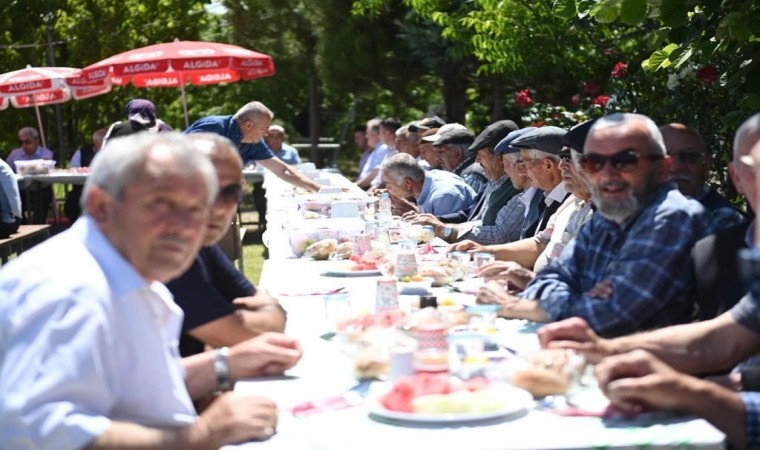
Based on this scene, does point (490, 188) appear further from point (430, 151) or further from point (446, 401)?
point (446, 401)

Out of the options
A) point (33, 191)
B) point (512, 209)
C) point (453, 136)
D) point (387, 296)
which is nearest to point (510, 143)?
point (512, 209)

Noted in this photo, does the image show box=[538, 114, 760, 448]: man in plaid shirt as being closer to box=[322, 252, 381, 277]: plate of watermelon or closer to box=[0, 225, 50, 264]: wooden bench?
box=[322, 252, 381, 277]: plate of watermelon

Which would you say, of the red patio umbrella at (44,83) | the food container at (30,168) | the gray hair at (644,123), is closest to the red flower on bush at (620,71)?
the gray hair at (644,123)

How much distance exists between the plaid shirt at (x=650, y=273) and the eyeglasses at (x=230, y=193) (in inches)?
41.2

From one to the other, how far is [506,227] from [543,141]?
0.79 m

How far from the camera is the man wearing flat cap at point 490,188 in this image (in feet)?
24.6

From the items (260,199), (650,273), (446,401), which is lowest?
(260,199)

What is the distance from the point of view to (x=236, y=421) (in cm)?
243

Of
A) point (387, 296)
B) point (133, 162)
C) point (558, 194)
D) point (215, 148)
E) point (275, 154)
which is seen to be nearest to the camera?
point (133, 162)

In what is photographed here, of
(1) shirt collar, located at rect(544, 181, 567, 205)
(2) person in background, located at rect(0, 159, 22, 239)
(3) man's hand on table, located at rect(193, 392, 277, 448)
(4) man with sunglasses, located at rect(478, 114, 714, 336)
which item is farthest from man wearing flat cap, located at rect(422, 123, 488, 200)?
(3) man's hand on table, located at rect(193, 392, 277, 448)

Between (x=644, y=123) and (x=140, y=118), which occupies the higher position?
(x=644, y=123)

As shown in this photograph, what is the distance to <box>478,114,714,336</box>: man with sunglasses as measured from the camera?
339 centimetres

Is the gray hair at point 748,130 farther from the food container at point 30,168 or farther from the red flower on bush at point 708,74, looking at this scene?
the food container at point 30,168

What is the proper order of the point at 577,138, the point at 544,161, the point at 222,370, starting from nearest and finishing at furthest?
the point at 222,370 → the point at 577,138 → the point at 544,161
